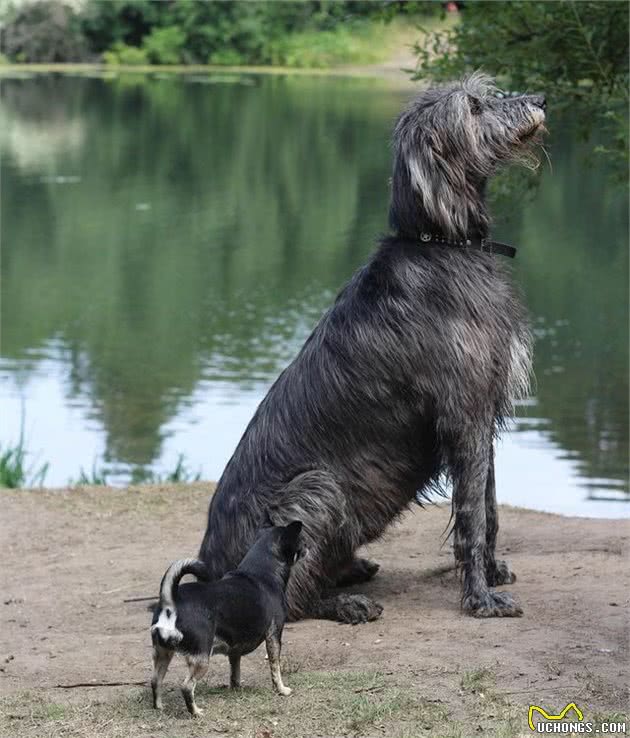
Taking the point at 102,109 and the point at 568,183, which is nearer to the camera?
the point at 568,183

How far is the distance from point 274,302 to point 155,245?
512 centimetres

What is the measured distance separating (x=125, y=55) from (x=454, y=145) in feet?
209

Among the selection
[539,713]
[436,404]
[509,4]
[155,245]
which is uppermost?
[509,4]

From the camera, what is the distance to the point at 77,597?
6773 millimetres

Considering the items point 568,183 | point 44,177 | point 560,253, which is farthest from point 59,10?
point 560,253

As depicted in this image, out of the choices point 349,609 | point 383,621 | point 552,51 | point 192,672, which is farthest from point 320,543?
point 552,51

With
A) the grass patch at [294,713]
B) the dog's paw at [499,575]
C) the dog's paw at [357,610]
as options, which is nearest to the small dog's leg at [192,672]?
the grass patch at [294,713]

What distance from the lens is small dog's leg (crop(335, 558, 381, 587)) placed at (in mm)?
6434

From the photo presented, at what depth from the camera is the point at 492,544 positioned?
20.7 feet

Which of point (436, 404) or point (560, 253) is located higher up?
point (436, 404)

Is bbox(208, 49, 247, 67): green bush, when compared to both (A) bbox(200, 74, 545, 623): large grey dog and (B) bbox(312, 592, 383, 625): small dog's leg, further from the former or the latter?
(B) bbox(312, 592, 383, 625): small dog's leg

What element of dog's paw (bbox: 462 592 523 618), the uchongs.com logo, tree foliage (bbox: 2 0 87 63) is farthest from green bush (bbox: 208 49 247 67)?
the uchongs.com logo

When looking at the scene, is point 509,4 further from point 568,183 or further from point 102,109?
point 102,109

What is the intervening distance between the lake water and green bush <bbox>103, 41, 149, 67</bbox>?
90.3 feet
